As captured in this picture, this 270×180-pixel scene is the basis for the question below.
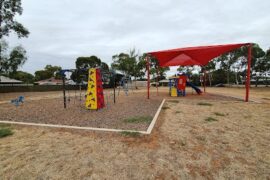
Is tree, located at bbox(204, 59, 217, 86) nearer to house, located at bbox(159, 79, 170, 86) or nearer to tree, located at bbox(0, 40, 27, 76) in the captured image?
house, located at bbox(159, 79, 170, 86)

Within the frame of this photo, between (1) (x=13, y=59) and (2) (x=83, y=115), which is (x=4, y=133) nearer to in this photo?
(2) (x=83, y=115)

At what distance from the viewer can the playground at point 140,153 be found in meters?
1.92

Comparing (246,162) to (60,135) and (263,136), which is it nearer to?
(263,136)

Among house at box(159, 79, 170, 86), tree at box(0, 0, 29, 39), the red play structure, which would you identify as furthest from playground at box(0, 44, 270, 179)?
house at box(159, 79, 170, 86)

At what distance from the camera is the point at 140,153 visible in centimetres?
240

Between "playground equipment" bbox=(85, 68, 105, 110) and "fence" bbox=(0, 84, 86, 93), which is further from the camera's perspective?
"fence" bbox=(0, 84, 86, 93)

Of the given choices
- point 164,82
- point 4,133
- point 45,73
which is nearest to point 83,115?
point 4,133

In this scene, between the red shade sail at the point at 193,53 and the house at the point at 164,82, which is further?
the house at the point at 164,82

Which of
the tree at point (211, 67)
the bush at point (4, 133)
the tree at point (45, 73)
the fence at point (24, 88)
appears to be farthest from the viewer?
the tree at point (45, 73)

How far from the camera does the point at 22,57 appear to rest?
18062 millimetres

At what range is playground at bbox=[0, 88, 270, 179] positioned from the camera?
75.5 inches

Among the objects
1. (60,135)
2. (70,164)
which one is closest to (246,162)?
(70,164)

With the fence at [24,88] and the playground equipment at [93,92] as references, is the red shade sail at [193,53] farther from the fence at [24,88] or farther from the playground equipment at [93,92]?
the fence at [24,88]

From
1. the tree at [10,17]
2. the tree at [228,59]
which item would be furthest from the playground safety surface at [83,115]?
the tree at [228,59]
